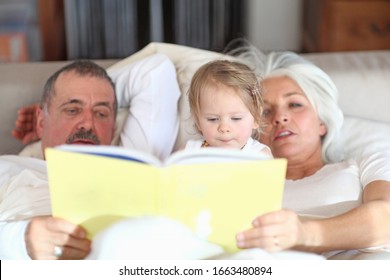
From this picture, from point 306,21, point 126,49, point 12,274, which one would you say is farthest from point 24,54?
point 12,274

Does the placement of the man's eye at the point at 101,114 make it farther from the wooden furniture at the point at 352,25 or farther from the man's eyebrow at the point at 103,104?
the wooden furniture at the point at 352,25

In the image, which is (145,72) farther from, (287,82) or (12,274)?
(12,274)

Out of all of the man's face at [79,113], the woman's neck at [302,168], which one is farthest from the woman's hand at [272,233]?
the man's face at [79,113]

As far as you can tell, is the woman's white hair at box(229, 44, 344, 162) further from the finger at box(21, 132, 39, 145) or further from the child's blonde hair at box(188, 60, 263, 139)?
the finger at box(21, 132, 39, 145)

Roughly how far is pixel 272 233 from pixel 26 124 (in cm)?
87

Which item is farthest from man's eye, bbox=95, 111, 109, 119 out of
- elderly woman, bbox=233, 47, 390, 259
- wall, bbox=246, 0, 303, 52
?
wall, bbox=246, 0, 303, 52

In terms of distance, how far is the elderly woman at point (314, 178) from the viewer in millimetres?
1196

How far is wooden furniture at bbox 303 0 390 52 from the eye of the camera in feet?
9.88

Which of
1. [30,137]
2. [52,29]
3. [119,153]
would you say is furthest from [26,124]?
[52,29]

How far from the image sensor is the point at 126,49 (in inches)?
124

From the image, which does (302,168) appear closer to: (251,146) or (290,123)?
(290,123)

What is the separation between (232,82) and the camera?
52.9 inches

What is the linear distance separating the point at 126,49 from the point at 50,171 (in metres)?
2.08

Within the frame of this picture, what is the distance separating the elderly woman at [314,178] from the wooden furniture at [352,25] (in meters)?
1.35
